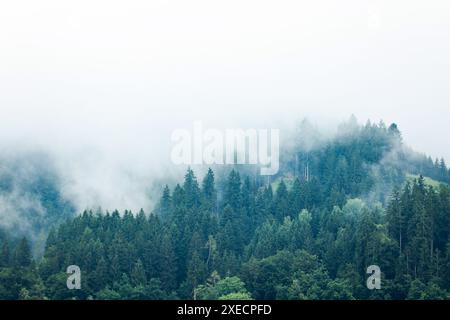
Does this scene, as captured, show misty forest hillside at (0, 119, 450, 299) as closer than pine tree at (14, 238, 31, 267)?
Yes

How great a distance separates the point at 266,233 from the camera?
357ft

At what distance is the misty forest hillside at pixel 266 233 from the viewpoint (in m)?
87.6

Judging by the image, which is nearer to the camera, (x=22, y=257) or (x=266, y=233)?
(x=22, y=257)

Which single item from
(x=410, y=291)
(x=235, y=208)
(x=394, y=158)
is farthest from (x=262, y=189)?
(x=410, y=291)

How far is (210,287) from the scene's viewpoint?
295ft

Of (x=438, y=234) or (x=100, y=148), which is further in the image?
(x=100, y=148)

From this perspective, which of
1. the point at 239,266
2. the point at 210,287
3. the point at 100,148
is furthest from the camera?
the point at 100,148

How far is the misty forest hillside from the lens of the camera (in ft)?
287

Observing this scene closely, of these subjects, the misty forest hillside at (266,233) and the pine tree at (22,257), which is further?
the pine tree at (22,257)

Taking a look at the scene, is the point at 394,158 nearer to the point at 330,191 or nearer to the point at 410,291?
the point at 330,191

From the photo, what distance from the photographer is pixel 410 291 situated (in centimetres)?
8288
